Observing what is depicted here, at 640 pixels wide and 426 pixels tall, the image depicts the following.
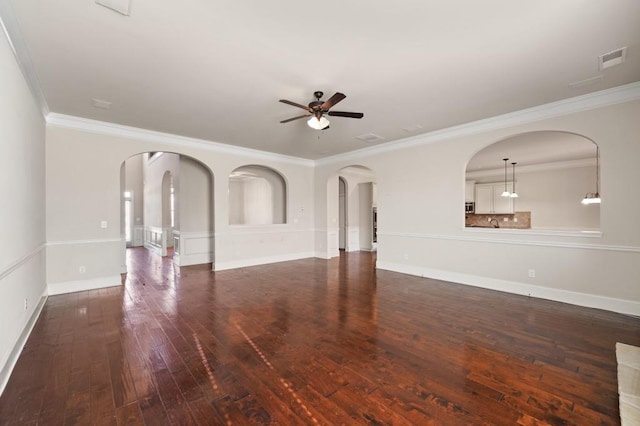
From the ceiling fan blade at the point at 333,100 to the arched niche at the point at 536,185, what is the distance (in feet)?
15.4

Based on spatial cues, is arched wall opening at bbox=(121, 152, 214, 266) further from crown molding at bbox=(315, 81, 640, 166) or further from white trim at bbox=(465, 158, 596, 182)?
white trim at bbox=(465, 158, 596, 182)

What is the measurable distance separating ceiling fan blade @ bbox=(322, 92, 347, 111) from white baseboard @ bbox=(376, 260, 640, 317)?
3927mm

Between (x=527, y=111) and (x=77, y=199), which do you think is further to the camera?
(x=77, y=199)

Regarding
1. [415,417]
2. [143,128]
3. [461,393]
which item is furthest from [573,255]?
[143,128]

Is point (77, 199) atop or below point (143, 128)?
below

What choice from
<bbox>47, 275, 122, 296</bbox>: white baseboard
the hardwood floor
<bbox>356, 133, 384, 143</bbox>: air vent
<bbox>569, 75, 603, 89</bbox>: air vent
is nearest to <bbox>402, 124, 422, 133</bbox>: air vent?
<bbox>356, 133, 384, 143</bbox>: air vent

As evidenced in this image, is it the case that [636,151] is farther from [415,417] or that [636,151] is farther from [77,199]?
[77,199]

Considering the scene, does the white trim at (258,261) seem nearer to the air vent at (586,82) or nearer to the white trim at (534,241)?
the white trim at (534,241)

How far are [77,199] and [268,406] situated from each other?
16.0 ft

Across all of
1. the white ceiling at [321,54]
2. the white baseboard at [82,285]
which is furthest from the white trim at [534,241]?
the white baseboard at [82,285]

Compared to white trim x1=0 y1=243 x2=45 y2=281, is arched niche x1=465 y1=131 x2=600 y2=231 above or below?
above

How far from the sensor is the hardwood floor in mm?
1869

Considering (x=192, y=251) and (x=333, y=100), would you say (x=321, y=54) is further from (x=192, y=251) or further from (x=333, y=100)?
(x=192, y=251)

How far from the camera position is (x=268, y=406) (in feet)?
6.29
